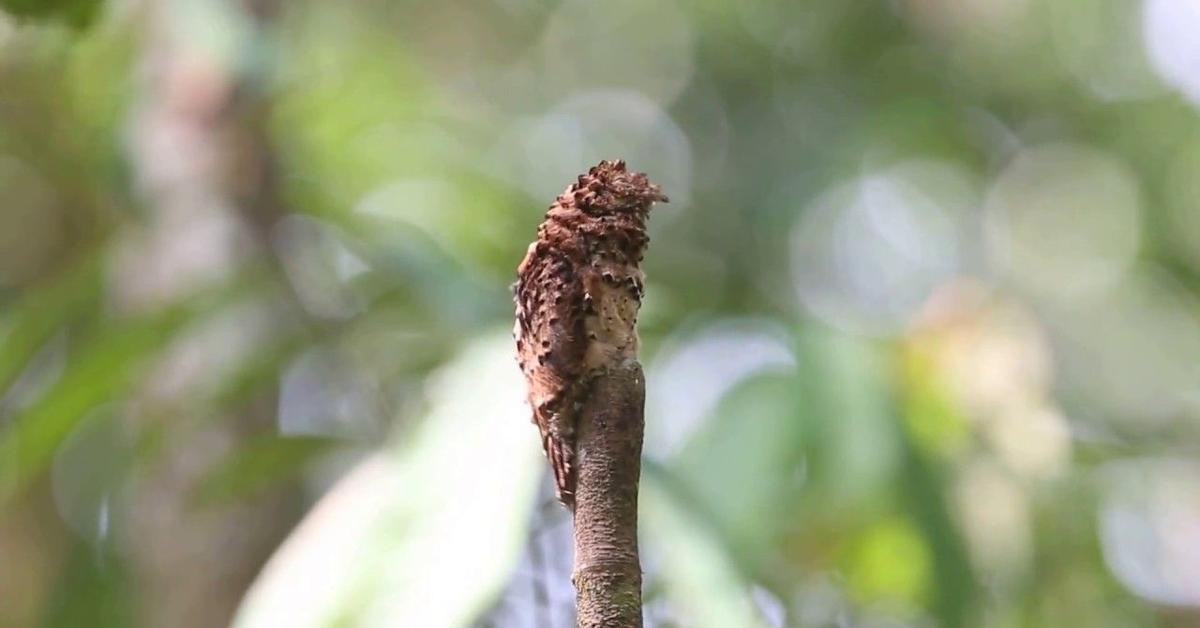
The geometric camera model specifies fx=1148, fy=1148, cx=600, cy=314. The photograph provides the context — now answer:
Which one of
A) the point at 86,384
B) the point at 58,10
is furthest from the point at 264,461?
the point at 58,10

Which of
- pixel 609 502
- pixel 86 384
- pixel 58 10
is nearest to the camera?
pixel 609 502

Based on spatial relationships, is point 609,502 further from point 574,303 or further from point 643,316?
point 643,316

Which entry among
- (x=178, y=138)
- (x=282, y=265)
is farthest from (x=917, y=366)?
(x=178, y=138)

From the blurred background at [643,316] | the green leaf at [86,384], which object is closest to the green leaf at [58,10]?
the blurred background at [643,316]

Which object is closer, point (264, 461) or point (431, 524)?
point (431, 524)

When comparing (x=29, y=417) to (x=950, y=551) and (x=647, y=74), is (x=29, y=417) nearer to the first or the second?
(x=950, y=551)

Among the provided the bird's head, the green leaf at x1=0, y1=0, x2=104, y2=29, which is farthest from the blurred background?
the bird's head

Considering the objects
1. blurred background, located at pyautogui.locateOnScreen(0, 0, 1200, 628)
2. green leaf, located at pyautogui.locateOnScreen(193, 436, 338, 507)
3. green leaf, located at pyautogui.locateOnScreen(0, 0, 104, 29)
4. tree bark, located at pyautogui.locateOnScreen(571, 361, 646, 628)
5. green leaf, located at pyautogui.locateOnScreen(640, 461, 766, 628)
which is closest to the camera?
tree bark, located at pyautogui.locateOnScreen(571, 361, 646, 628)

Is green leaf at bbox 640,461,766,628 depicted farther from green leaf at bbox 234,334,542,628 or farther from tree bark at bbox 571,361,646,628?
tree bark at bbox 571,361,646,628
